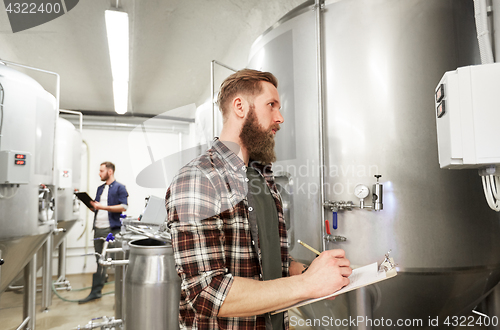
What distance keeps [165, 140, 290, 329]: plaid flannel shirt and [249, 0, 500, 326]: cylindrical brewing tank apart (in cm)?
89

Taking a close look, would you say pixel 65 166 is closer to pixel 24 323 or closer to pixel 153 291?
pixel 24 323

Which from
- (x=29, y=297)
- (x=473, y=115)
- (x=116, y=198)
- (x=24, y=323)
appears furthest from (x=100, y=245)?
(x=473, y=115)

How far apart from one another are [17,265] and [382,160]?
2.58m

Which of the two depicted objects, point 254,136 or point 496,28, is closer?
point 254,136

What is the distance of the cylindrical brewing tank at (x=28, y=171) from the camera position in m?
1.99

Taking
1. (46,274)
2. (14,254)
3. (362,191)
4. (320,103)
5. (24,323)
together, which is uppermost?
(320,103)

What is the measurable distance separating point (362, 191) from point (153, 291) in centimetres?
129

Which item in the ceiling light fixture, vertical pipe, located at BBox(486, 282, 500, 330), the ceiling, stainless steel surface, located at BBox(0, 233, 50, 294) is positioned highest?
the ceiling

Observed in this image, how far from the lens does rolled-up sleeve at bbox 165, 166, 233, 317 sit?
732mm

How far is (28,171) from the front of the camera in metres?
2.08

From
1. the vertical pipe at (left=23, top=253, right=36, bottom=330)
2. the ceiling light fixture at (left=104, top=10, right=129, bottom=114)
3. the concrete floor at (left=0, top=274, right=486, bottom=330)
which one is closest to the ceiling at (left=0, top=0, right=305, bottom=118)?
the ceiling light fixture at (left=104, top=10, right=129, bottom=114)

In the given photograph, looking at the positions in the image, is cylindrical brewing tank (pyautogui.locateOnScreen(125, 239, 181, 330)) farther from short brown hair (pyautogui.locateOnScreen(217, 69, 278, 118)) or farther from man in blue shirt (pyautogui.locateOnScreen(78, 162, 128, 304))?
man in blue shirt (pyautogui.locateOnScreen(78, 162, 128, 304))

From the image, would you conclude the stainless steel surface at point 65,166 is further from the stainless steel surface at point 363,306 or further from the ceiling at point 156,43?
the stainless steel surface at point 363,306

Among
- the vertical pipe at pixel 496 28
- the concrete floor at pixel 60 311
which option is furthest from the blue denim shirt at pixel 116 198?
the vertical pipe at pixel 496 28
